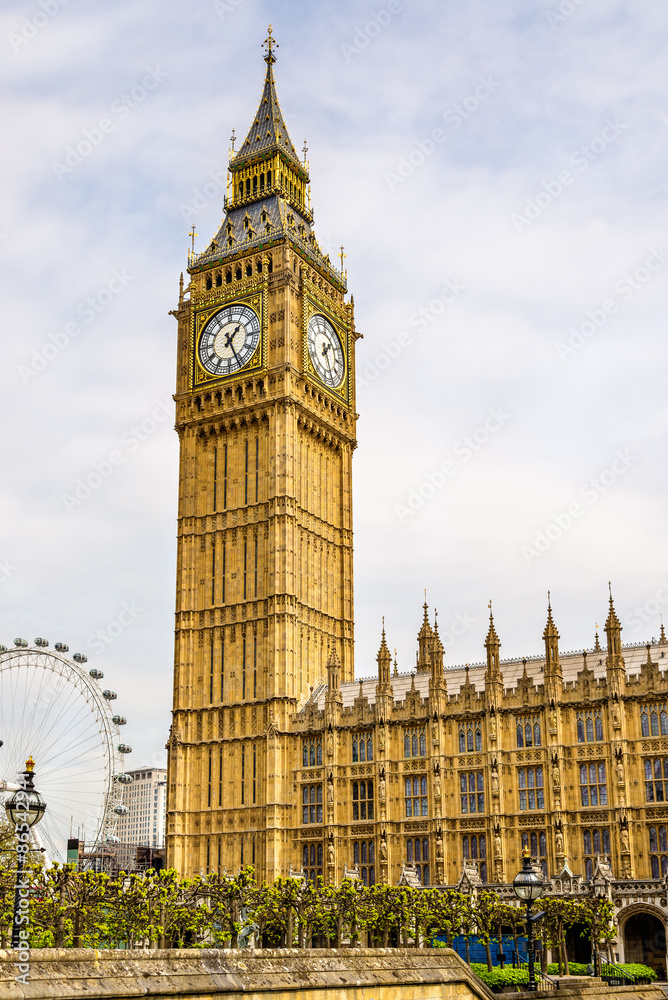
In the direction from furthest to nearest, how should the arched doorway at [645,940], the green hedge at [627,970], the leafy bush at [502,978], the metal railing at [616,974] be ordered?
the arched doorway at [645,940] → the green hedge at [627,970] → the metal railing at [616,974] → the leafy bush at [502,978]

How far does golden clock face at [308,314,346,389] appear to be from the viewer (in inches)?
3442

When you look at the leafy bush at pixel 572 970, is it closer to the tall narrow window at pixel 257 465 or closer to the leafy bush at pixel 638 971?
the leafy bush at pixel 638 971

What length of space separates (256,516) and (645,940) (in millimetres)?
38983

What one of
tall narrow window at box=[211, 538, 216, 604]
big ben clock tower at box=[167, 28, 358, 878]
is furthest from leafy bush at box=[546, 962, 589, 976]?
tall narrow window at box=[211, 538, 216, 604]

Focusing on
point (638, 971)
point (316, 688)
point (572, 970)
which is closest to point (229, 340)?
point (316, 688)

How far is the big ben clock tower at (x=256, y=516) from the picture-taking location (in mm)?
76062

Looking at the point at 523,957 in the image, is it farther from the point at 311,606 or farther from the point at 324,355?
the point at 324,355

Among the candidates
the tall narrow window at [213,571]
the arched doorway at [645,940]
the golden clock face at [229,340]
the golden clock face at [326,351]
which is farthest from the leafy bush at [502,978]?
the golden clock face at [326,351]

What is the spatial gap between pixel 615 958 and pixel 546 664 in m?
16.8

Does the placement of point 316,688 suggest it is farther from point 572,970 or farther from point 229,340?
point 572,970

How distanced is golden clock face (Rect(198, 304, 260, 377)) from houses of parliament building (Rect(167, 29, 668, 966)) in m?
0.18

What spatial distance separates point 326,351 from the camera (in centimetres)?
8925

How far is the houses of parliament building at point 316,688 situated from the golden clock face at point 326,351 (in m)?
0.20

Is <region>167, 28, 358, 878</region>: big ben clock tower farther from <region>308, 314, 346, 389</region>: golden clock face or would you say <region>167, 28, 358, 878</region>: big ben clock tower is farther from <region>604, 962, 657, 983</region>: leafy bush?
<region>604, 962, 657, 983</region>: leafy bush
